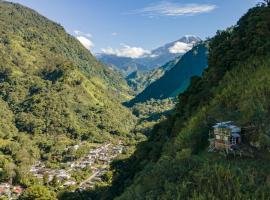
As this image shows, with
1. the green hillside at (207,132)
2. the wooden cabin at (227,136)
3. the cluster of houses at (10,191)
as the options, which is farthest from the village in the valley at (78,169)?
the wooden cabin at (227,136)

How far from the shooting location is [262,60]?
3719 centimetres

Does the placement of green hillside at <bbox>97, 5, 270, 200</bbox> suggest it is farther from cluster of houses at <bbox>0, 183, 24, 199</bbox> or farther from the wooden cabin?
cluster of houses at <bbox>0, 183, 24, 199</bbox>

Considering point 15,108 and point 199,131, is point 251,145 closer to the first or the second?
point 199,131

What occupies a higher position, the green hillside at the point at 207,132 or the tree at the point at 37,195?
the green hillside at the point at 207,132

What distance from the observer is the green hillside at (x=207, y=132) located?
21.9m

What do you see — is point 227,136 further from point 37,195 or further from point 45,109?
point 45,109

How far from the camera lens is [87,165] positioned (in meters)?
109

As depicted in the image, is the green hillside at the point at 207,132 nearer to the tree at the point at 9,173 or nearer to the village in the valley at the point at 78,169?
the village in the valley at the point at 78,169

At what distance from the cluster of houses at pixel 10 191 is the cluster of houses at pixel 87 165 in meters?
7.29

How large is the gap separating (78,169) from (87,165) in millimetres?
4595

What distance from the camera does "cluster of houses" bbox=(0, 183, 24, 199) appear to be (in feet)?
260

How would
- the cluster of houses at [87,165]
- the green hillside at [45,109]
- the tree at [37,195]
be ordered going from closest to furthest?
the tree at [37,195], the cluster of houses at [87,165], the green hillside at [45,109]

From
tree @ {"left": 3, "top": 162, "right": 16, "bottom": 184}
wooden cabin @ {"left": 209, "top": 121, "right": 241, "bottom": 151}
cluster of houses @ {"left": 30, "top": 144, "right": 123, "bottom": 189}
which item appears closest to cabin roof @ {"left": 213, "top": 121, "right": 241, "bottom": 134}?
wooden cabin @ {"left": 209, "top": 121, "right": 241, "bottom": 151}

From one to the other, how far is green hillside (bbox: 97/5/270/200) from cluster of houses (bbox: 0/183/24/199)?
3460 cm
